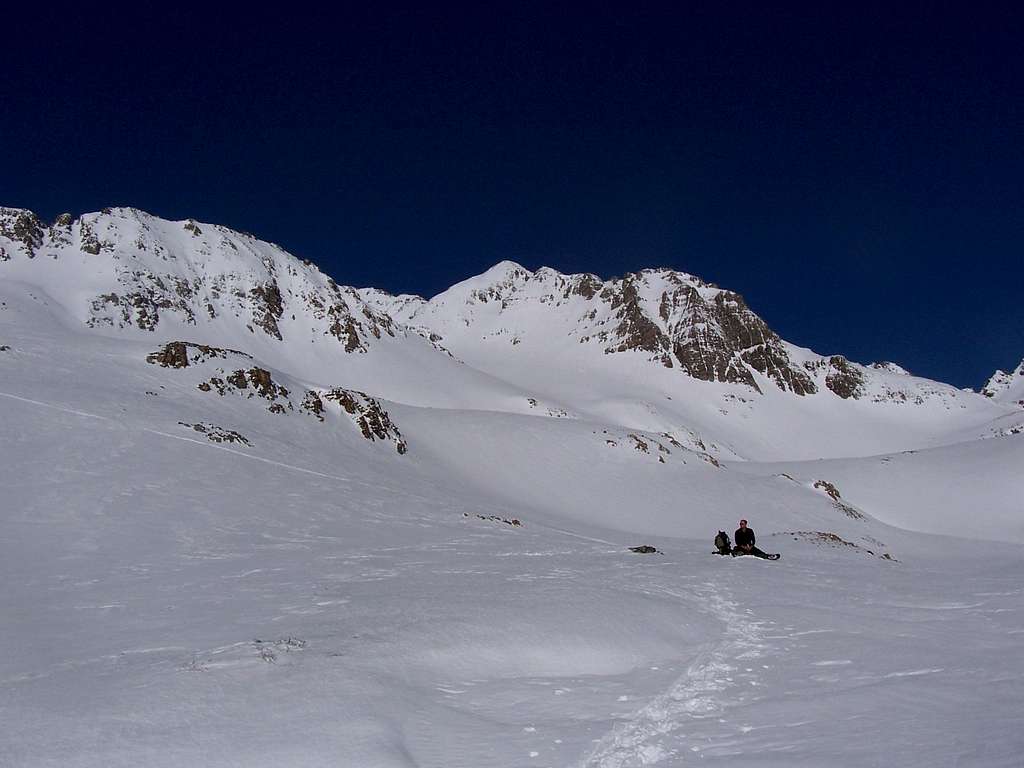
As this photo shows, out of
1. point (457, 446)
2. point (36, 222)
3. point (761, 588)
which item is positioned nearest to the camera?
point (761, 588)

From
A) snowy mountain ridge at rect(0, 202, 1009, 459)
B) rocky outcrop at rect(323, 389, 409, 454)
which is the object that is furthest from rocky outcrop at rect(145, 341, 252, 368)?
snowy mountain ridge at rect(0, 202, 1009, 459)

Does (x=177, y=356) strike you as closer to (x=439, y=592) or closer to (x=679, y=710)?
(x=439, y=592)

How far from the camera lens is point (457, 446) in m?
51.7

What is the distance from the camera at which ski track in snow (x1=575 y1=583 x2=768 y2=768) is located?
5.73 metres

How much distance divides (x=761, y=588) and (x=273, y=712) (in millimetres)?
11708

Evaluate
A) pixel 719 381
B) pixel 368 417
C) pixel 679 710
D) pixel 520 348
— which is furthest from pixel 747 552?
pixel 520 348

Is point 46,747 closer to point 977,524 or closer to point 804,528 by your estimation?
point 804,528

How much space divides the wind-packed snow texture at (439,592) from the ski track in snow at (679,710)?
4 centimetres

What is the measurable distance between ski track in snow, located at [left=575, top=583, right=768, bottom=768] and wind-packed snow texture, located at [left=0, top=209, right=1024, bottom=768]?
4cm

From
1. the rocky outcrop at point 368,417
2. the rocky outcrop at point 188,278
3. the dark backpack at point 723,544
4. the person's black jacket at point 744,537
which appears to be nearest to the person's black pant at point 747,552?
the person's black jacket at point 744,537

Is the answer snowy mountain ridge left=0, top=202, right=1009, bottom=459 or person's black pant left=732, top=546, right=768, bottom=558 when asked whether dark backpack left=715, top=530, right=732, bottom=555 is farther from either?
snowy mountain ridge left=0, top=202, right=1009, bottom=459

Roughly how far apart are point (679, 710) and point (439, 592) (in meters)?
6.53

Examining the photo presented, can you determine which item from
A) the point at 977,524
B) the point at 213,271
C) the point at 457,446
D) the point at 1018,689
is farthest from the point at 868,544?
the point at 213,271

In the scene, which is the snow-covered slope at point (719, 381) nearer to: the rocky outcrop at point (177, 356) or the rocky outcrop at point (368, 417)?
the rocky outcrop at point (368, 417)
